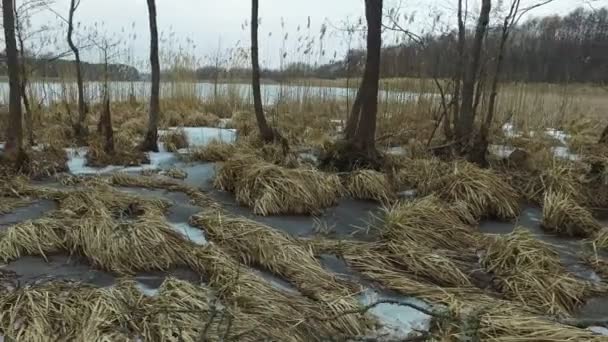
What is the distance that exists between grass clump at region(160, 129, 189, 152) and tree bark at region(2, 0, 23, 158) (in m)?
2.01

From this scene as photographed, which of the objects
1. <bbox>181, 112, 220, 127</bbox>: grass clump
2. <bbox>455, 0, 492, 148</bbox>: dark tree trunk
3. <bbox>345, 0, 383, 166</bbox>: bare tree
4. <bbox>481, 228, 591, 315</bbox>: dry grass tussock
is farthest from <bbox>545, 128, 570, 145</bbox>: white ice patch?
<bbox>181, 112, 220, 127</bbox>: grass clump

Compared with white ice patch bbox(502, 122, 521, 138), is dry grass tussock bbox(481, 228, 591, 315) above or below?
below

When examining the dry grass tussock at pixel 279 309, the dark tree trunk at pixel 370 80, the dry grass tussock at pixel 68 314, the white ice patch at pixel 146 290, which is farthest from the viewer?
the dark tree trunk at pixel 370 80

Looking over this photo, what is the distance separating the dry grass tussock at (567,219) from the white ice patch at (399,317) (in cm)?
228

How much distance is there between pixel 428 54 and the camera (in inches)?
364

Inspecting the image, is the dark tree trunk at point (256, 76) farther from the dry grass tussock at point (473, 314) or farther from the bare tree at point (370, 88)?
the dry grass tussock at point (473, 314)

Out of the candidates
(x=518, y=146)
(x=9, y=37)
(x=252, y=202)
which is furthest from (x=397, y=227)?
(x=9, y=37)

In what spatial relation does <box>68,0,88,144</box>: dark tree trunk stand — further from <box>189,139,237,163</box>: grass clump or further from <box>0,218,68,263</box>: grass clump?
<box>0,218,68,263</box>: grass clump

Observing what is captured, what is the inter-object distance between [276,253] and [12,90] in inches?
146

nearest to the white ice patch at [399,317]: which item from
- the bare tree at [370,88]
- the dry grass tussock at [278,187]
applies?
the dry grass tussock at [278,187]

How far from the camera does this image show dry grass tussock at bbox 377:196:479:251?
13.3 ft

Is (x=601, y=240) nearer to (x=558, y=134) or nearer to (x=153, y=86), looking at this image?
(x=153, y=86)

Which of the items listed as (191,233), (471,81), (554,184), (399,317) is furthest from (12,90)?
(554,184)

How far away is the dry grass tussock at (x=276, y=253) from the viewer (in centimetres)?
319
